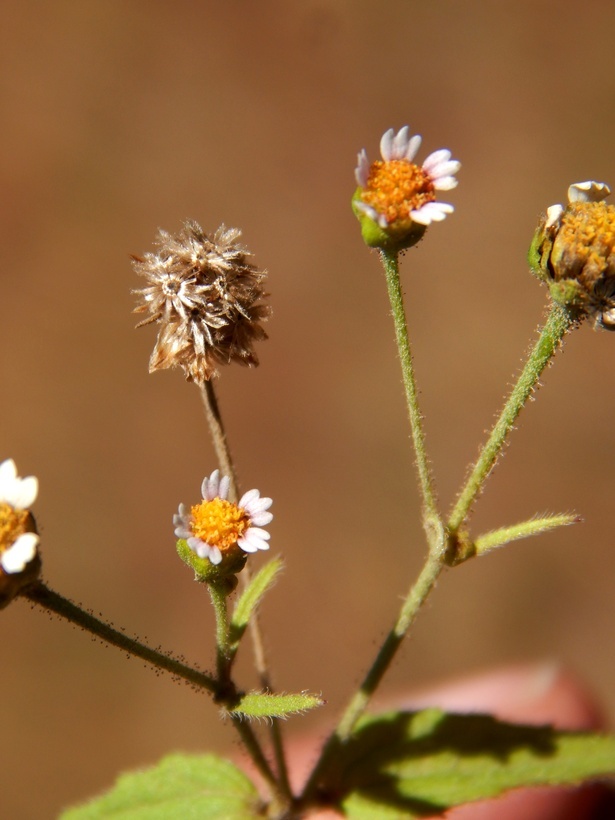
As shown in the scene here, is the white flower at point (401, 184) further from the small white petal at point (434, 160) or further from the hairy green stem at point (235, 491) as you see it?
the hairy green stem at point (235, 491)

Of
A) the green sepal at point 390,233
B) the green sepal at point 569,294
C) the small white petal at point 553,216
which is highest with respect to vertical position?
the green sepal at point 390,233

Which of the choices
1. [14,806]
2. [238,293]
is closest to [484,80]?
[238,293]

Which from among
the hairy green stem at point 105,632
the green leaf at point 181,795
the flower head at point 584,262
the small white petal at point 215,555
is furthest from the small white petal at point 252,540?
the green leaf at point 181,795

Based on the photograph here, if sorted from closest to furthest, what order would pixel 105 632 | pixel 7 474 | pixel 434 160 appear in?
pixel 105 632 < pixel 7 474 < pixel 434 160

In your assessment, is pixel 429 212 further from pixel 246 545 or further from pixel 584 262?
pixel 246 545

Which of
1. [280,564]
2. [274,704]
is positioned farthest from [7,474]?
[274,704]

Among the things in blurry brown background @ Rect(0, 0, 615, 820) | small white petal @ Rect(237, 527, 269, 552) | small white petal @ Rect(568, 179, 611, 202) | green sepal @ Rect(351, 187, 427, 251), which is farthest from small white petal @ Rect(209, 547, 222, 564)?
blurry brown background @ Rect(0, 0, 615, 820)

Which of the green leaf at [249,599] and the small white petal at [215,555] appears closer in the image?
the small white petal at [215,555]
